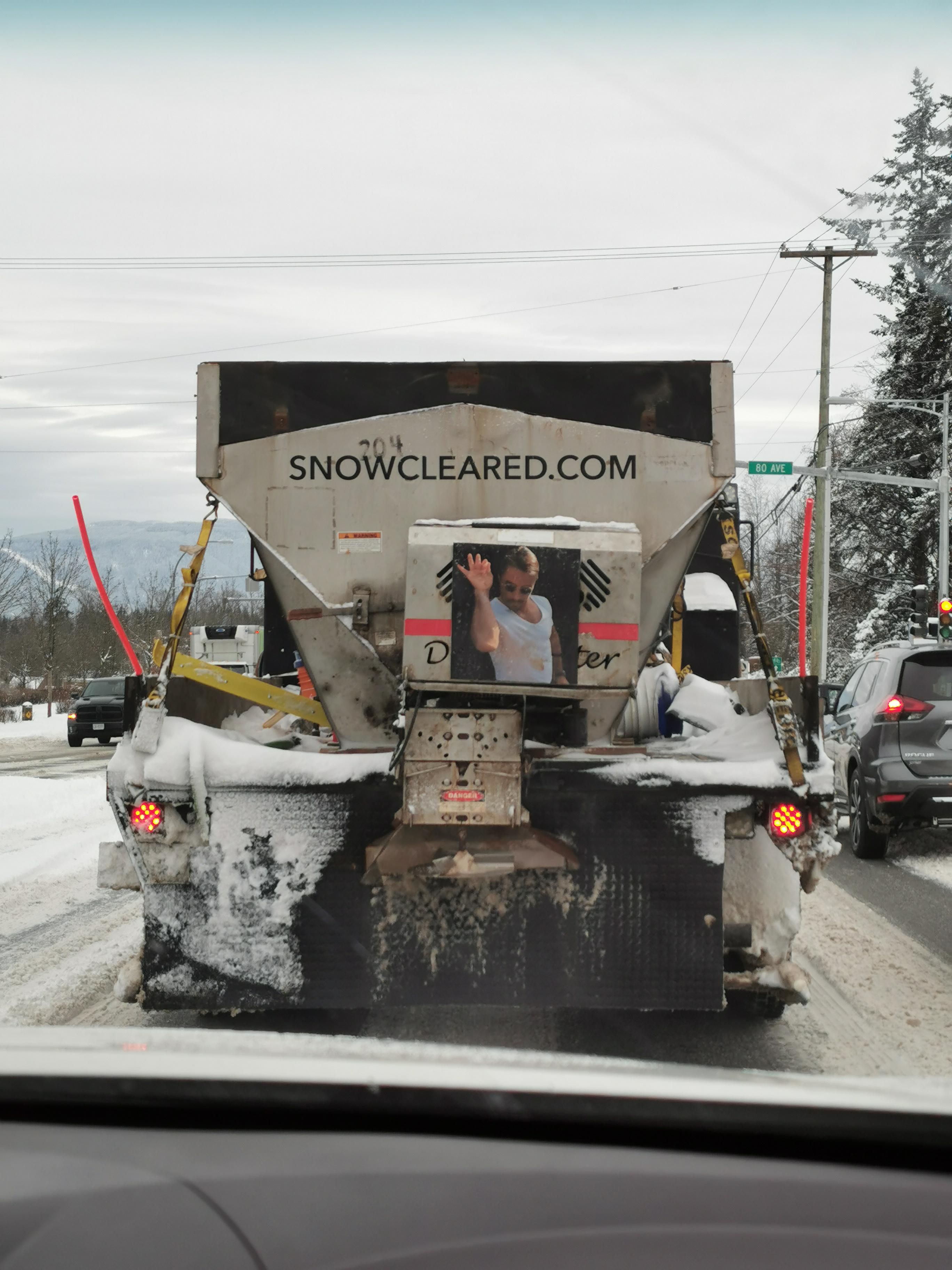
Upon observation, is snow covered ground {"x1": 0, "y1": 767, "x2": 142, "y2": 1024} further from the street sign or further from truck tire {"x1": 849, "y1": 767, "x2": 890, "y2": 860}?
the street sign

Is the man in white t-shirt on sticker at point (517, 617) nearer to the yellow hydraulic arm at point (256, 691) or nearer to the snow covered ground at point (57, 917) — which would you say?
the yellow hydraulic arm at point (256, 691)

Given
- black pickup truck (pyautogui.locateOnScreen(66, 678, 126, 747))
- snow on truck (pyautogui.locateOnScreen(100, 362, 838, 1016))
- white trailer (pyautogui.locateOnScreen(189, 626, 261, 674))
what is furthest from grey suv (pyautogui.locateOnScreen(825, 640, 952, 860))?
black pickup truck (pyautogui.locateOnScreen(66, 678, 126, 747))

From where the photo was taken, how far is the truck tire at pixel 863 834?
1028 centimetres

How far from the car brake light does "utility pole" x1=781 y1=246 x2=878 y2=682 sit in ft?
100

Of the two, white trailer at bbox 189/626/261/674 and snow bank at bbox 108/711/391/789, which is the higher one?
white trailer at bbox 189/626/261/674

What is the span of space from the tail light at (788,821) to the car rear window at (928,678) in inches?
225

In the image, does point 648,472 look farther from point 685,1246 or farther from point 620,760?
point 685,1246

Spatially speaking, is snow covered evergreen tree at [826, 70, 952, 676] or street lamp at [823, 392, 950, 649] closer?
street lamp at [823, 392, 950, 649]

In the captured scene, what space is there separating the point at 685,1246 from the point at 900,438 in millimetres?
49415

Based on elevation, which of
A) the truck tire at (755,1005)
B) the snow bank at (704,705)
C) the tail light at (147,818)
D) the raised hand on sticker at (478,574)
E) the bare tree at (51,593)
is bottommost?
the truck tire at (755,1005)

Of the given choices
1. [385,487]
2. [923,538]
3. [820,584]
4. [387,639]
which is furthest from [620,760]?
[923,538]

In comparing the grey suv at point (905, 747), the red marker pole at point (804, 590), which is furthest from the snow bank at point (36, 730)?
the red marker pole at point (804, 590)

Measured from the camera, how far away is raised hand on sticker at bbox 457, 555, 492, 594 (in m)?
4.44

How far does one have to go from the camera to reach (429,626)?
4551 mm
